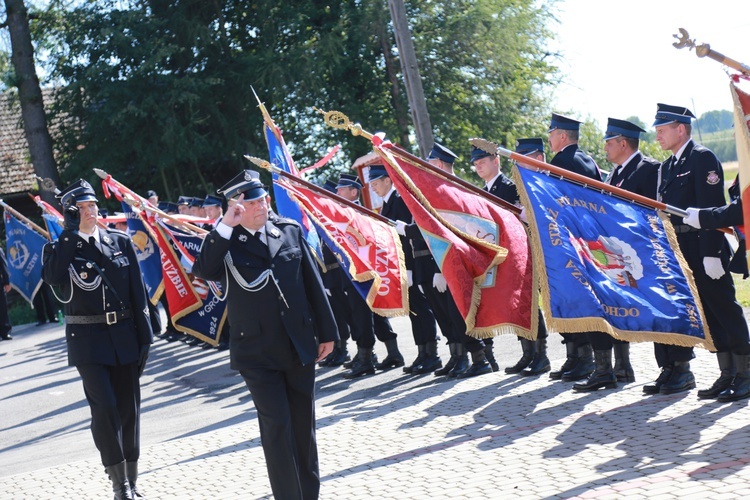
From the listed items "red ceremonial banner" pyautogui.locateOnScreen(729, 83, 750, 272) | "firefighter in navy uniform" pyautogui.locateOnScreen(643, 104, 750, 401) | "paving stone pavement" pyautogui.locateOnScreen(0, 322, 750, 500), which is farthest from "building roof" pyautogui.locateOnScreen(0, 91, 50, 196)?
"red ceremonial banner" pyautogui.locateOnScreen(729, 83, 750, 272)

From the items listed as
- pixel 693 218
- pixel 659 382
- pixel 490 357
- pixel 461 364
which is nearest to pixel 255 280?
pixel 693 218

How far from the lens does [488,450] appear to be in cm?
691

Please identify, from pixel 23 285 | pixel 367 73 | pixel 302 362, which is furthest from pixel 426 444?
pixel 367 73

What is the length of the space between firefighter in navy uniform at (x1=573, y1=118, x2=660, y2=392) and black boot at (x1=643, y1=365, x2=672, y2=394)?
1.50 feet

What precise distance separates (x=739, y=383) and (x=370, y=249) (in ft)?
12.9

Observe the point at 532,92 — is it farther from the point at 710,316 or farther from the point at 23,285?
the point at 710,316

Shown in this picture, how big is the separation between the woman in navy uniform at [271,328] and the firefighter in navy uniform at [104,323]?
1.44 metres

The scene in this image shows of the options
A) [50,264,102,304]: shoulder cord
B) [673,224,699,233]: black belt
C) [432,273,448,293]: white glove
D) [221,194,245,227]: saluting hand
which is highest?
[221,194,245,227]: saluting hand

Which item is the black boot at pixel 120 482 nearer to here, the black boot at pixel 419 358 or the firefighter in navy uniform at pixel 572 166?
the firefighter in navy uniform at pixel 572 166

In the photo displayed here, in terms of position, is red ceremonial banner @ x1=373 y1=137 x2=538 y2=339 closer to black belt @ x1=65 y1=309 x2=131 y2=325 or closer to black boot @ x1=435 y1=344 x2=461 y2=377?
black boot @ x1=435 y1=344 x2=461 y2=377

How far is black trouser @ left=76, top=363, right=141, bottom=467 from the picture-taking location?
683 cm

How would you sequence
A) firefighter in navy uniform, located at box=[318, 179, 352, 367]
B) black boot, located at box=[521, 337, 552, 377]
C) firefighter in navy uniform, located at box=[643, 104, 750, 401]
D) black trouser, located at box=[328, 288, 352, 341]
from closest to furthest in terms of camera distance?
firefighter in navy uniform, located at box=[643, 104, 750, 401]
black boot, located at box=[521, 337, 552, 377]
firefighter in navy uniform, located at box=[318, 179, 352, 367]
black trouser, located at box=[328, 288, 352, 341]

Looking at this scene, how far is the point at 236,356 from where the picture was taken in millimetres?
5828

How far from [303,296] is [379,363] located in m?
5.92
